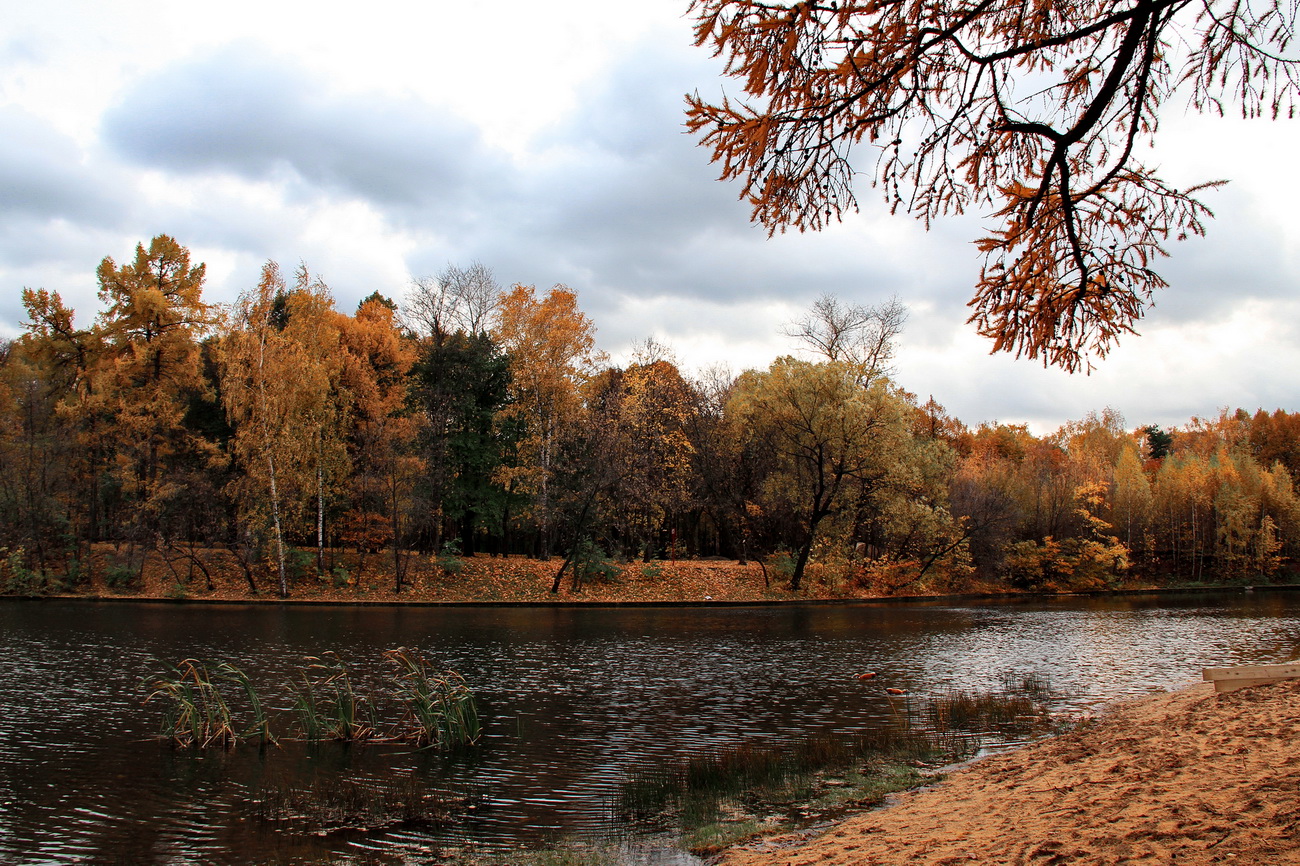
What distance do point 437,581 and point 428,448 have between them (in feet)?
20.9

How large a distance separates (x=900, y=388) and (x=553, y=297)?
22.9 metres

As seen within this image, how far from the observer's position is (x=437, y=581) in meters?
37.0

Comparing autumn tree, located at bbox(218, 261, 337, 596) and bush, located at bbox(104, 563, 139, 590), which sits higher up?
autumn tree, located at bbox(218, 261, 337, 596)

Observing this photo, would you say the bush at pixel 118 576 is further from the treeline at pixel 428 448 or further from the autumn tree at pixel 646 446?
the autumn tree at pixel 646 446

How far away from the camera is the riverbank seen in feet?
114

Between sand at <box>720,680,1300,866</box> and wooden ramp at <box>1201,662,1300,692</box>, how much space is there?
1.75m

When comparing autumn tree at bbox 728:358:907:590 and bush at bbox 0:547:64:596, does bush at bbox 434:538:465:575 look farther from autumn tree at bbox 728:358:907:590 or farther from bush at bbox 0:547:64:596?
bush at bbox 0:547:64:596

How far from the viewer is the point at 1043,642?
22641 mm

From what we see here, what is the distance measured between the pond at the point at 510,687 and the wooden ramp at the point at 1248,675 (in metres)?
2.47

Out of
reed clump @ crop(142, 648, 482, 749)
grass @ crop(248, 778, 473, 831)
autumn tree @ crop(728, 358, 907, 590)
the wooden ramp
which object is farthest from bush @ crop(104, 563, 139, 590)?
the wooden ramp

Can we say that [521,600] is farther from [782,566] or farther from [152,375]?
[152,375]

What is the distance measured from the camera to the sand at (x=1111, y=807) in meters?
4.57

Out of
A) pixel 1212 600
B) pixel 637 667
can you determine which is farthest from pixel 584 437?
pixel 1212 600

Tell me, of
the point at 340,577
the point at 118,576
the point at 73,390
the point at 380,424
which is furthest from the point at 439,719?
the point at 73,390
